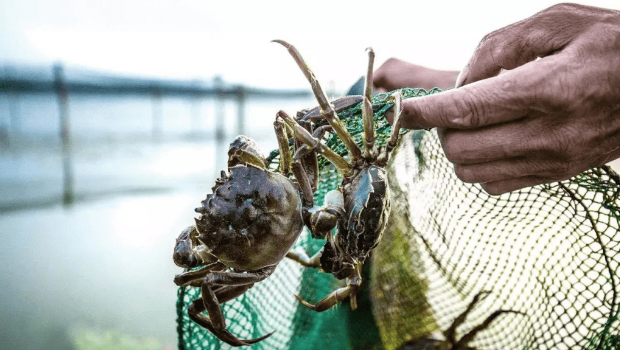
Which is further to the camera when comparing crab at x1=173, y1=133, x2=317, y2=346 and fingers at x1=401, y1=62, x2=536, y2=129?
crab at x1=173, y1=133, x2=317, y2=346

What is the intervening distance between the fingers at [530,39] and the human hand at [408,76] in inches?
38.2

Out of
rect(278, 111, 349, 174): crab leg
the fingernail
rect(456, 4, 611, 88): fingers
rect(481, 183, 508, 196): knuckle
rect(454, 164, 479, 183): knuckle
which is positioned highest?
rect(456, 4, 611, 88): fingers

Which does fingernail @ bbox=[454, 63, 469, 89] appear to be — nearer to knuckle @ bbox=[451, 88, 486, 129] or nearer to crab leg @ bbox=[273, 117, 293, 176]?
knuckle @ bbox=[451, 88, 486, 129]

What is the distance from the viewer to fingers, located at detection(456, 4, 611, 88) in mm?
1054

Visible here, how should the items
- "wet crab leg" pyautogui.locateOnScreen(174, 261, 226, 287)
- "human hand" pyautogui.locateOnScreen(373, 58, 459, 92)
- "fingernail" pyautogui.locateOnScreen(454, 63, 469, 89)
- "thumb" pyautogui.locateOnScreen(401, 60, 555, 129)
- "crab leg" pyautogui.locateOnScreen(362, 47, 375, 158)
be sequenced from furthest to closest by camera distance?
"human hand" pyautogui.locateOnScreen(373, 58, 459, 92)
"wet crab leg" pyautogui.locateOnScreen(174, 261, 226, 287)
"fingernail" pyautogui.locateOnScreen(454, 63, 469, 89)
"crab leg" pyautogui.locateOnScreen(362, 47, 375, 158)
"thumb" pyautogui.locateOnScreen(401, 60, 555, 129)

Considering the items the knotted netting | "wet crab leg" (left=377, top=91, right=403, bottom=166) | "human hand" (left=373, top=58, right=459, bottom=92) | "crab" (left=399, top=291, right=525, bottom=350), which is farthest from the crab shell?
"human hand" (left=373, top=58, right=459, bottom=92)

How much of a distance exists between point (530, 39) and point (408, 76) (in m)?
1.17

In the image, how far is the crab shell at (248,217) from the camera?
125 centimetres

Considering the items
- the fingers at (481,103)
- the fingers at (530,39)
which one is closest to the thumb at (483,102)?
the fingers at (481,103)

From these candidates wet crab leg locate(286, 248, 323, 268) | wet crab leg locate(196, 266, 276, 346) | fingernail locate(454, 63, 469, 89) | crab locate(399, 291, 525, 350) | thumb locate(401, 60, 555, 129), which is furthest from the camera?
crab locate(399, 291, 525, 350)

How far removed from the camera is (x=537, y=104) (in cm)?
102

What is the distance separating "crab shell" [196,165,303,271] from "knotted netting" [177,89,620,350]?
0.56m

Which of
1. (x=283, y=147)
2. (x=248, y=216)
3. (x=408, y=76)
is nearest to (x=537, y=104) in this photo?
(x=283, y=147)

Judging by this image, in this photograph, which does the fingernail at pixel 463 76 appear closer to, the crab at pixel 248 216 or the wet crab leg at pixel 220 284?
the crab at pixel 248 216
